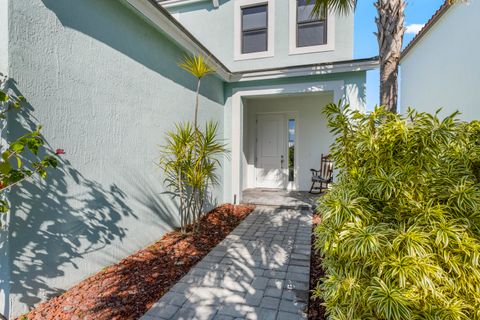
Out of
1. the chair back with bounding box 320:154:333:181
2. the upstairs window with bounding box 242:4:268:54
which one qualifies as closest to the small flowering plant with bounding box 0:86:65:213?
the upstairs window with bounding box 242:4:268:54

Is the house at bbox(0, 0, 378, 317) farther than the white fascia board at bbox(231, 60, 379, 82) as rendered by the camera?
No

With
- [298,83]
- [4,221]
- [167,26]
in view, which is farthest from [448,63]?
[4,221]

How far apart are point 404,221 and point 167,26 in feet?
14.2

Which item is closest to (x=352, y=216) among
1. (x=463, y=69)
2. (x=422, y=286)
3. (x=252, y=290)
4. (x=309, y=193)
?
(x=422, y=286)

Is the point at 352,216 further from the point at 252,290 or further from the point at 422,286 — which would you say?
the point at 252,290

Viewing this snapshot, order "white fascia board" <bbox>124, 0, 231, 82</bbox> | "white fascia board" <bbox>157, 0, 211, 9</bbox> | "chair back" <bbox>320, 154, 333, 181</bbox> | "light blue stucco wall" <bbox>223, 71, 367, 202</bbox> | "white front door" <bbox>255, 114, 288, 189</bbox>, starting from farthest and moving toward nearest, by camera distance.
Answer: "white front door" <bbox>255, 114, 288, 189</bbox>
"white fascia board" <bbox>157, 0, 211, 9</bbox>
"chair back" <bbox>320, 154, 333, 181</bbox>
"light blue stucco wall" <bbox>223, 71, 367, 202</bbox>
"white fascia board" <bbox>124, 0, 231, 82</bbox>

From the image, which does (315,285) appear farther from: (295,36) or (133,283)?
(295,36)

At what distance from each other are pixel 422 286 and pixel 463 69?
220 inches

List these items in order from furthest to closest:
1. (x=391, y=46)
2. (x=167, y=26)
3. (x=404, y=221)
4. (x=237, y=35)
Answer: (x=237, y=35) → (x=167, y=26) → (x=391, y=46) → (x=404, y=221)

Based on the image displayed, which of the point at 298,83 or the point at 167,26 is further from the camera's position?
the point at 298,83

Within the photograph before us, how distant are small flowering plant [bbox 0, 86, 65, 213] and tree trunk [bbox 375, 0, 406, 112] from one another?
4196 millimetres

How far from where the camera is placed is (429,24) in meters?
6.39

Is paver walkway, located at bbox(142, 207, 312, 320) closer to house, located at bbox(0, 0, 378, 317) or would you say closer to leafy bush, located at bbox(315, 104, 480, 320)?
leafy bush, located at bbox(315, 104, 480, 320)

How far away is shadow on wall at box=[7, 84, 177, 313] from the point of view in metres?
2.30
